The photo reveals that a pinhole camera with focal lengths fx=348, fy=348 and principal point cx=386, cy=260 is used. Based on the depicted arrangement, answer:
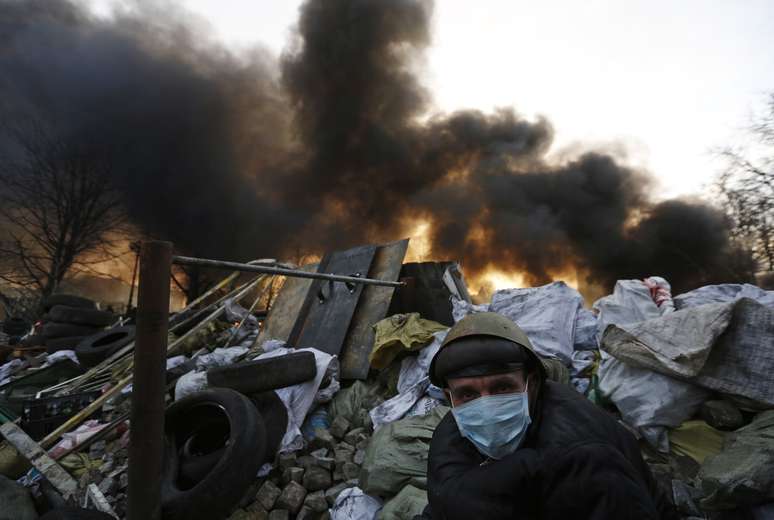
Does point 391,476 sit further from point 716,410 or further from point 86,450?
point 86,450

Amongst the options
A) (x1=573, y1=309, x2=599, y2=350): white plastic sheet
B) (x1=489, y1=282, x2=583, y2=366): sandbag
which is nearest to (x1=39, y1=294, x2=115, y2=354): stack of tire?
(x1=489, y1=282, x2=583, y2=366): sandbag

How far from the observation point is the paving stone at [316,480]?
263cm

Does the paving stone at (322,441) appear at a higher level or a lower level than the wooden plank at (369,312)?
lower

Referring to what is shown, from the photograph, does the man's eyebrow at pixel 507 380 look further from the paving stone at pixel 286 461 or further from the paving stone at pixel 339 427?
the paving stone at pixel 339 427

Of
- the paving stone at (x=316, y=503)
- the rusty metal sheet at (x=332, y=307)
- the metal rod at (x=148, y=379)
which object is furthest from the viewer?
the rusty metal sheet at (x=332, y=307)

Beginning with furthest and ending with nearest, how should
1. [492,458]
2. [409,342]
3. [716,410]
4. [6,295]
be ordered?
[6,295] < [409,342] < [716,410] < [492,458]

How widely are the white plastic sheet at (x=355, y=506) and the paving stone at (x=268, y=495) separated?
418 millimetres

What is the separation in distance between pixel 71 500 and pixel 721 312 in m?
4.76

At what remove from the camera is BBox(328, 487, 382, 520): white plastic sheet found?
7.58 feet

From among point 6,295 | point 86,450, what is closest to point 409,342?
point 86,450

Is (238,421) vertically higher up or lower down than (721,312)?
lower down

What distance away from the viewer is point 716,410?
7.14ft

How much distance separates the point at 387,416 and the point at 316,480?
84 cm

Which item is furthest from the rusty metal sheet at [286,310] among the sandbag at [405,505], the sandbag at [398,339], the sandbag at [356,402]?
the sandbag at [405,505]
